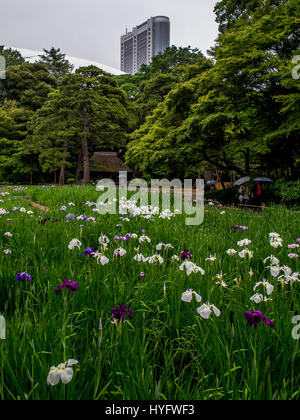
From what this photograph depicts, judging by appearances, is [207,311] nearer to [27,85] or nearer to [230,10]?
[230,10]

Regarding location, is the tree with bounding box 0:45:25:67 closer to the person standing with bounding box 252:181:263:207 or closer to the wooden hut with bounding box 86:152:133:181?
the wooden hut with bounding box 86:152:133:181

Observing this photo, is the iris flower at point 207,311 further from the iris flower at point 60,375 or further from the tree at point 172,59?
the tree at point 172,59

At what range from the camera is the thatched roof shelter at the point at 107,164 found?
2694 cm

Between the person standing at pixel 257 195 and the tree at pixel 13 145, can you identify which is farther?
the tree at pixel 13 145

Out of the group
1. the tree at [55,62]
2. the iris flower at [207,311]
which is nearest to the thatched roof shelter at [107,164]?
the tree at [55,62]

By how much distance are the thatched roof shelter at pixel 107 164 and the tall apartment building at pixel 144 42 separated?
2864 centimetres

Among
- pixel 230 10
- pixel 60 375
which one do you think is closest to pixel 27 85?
pixel 230 10

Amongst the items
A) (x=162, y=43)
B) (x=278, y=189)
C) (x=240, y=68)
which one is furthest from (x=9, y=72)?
(x=162, y=43)

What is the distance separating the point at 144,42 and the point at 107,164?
38.7 m

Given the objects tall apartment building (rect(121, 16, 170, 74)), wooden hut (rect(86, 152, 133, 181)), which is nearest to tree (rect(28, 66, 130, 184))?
wooden hut (rect(86, 152, 133, 181))

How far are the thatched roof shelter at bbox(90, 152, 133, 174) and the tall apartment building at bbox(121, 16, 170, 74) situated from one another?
28.6 meters

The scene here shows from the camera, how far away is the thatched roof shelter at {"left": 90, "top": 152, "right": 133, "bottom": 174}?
2694cm

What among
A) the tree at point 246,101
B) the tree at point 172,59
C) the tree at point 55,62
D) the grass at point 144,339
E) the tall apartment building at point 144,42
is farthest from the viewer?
the tall apartment building at point 144,42

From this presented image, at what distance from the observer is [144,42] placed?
55.5 m
